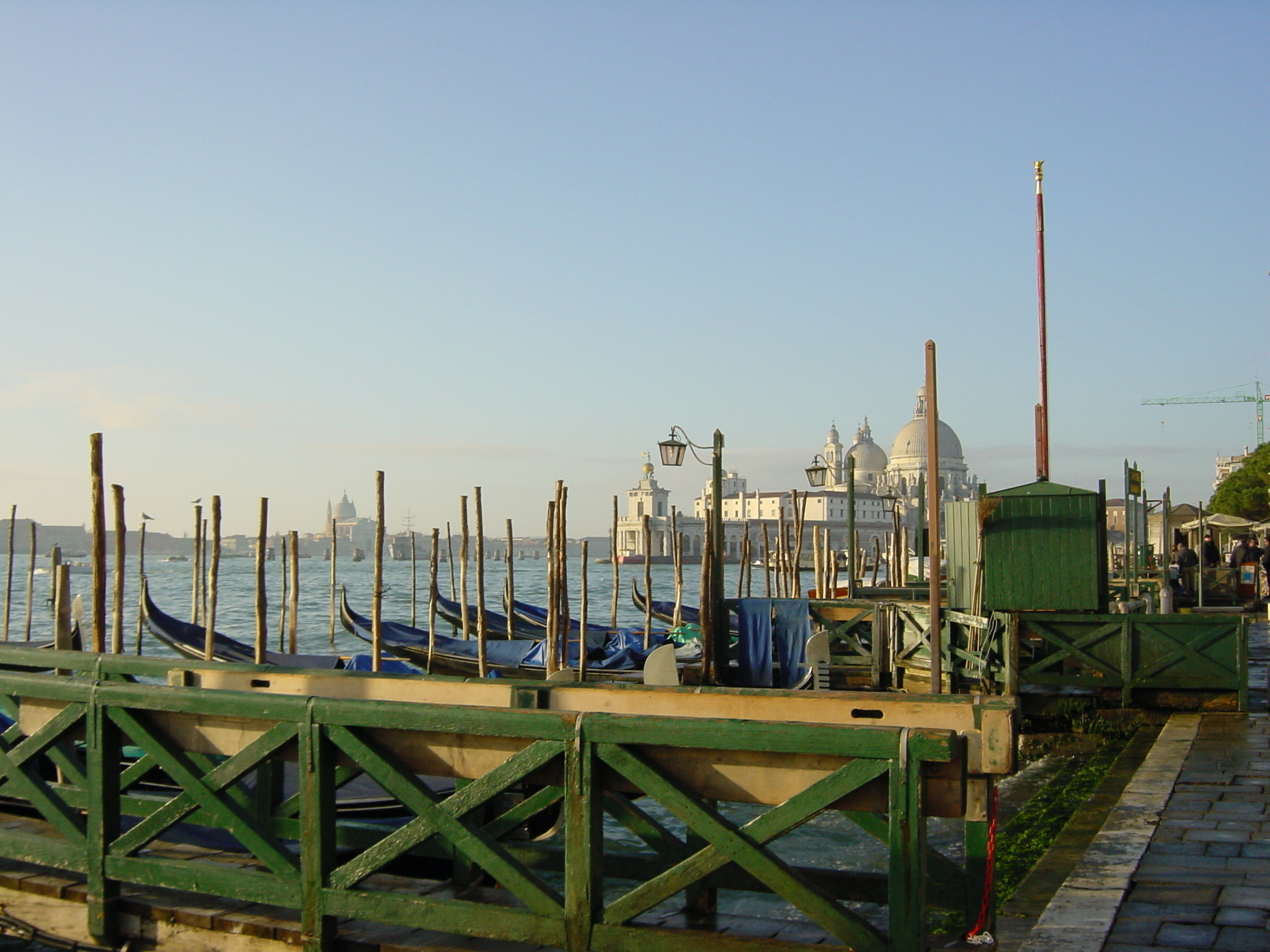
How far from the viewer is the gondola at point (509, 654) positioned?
14.3 metres

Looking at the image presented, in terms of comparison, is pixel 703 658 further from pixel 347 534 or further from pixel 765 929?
pixel 347 534

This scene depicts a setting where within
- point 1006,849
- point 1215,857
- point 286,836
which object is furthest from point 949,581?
point 286,836

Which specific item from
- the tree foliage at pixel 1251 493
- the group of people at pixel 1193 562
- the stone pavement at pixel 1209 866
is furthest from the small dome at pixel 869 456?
the stone pavement at pixel 1209 866

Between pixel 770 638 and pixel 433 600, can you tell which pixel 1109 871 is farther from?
pixel 433 600

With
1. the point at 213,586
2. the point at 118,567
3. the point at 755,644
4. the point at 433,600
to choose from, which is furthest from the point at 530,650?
the point at 118,567

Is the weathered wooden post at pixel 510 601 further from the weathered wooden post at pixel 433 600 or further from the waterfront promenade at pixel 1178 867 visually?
the waterfront promenade at pixel 1178 867

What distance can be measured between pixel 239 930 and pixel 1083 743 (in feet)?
22.1

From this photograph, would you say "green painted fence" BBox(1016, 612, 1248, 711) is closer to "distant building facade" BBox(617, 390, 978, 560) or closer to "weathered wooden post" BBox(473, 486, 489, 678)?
"weathered wooden post" BBox(473, 486, 489, 678)

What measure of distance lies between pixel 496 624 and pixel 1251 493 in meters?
28.3

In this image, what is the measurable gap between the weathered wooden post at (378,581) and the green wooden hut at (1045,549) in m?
6.05

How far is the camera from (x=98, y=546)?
10.4 m

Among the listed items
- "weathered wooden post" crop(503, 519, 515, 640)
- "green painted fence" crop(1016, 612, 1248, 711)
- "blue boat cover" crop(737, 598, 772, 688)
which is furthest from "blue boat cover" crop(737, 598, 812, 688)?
"weathered wooden post" crop(503, 519, 515, 640)

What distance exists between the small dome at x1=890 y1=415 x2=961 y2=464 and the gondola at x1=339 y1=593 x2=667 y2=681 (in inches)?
4345

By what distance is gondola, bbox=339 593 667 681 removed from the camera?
1431 cm
